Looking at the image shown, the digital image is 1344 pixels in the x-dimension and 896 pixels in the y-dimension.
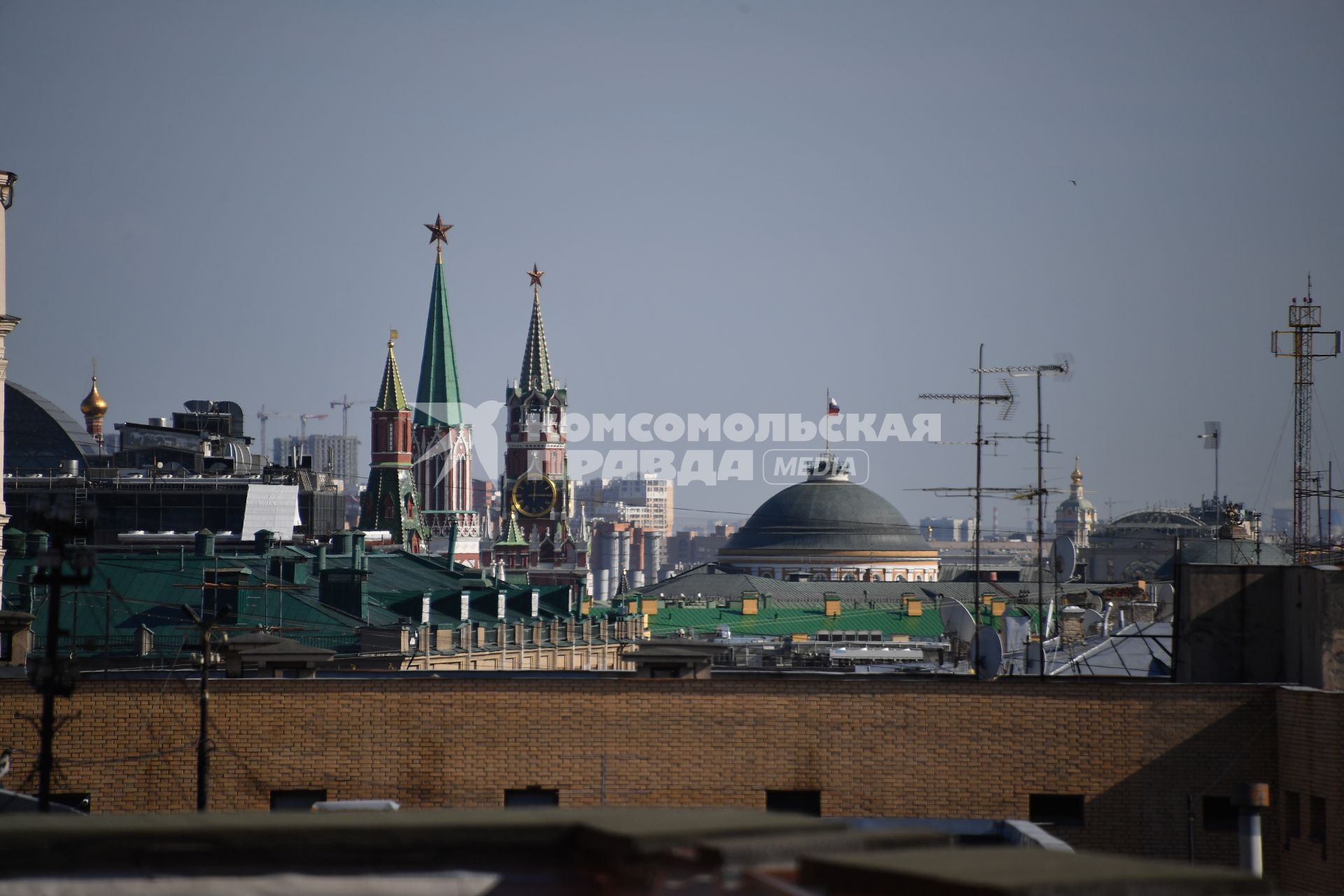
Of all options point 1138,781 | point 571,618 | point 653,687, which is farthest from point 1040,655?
point 571,618

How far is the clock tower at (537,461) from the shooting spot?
165125 mm

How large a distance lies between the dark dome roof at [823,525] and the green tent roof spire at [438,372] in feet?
97.6

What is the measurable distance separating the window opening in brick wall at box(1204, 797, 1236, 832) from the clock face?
146186 mm

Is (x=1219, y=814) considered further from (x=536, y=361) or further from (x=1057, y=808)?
(x=536, y=361)

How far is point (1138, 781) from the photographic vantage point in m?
20.1

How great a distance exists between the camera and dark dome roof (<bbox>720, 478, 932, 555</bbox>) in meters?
162

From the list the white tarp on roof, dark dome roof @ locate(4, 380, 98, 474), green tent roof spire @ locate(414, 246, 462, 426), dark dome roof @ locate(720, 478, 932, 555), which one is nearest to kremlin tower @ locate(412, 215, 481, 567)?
green tent roof spire @ locate(414, 246, 462, 426)

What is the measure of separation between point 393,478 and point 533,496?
23.3 metres

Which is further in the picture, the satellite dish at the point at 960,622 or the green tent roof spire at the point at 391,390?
the green tent roof spire at the point at 391,390

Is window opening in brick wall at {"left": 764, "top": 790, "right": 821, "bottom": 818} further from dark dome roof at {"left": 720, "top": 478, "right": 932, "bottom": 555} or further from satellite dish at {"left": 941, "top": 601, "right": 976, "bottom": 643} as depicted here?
dark dome roof at {"left": 720, "top": 478, "right": 932, "bottom": 555}

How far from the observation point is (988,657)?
2217cm

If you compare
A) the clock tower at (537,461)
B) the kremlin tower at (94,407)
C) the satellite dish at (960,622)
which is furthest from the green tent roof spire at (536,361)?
the satellite dish at (960,622)

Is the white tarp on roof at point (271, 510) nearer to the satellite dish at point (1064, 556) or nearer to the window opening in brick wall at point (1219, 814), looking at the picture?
the satellite dish at point (1064, 556)

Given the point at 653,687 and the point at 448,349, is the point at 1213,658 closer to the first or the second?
the point at 653,687
